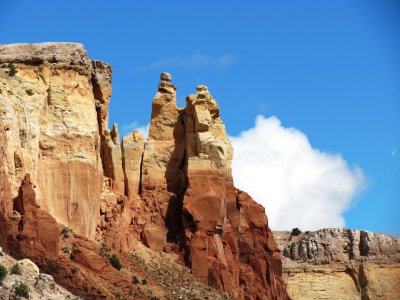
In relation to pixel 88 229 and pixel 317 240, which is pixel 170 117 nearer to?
pixel 88 229

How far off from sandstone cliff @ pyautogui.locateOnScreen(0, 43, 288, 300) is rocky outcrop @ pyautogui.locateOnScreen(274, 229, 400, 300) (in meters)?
28.0

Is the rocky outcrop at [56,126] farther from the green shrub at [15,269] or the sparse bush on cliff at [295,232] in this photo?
the sparse bush on cliff at [295,232]

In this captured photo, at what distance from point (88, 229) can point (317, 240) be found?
175ft

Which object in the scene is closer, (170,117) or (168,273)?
(168,273)

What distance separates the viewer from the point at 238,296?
85.6 m

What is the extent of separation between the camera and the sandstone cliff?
69.9 meters

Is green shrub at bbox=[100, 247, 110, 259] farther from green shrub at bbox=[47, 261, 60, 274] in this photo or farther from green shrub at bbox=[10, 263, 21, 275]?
green shrub at bbox=[10, 263, 21, 275]

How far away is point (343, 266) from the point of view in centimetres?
12412

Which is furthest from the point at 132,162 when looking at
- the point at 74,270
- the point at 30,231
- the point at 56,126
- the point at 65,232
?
the point at 74,270

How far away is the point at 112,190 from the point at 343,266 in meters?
44.6

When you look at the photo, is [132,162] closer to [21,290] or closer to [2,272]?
[2,272]

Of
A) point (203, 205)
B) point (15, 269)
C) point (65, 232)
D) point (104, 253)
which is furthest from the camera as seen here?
point (203, 205)

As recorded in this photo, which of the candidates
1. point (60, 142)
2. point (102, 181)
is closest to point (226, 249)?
point (102, 181)

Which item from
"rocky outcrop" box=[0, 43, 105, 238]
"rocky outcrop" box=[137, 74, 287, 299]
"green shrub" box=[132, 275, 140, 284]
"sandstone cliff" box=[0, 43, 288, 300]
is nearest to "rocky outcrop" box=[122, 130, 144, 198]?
"sandstone cliff" box=[0, 43, 288, 300]
